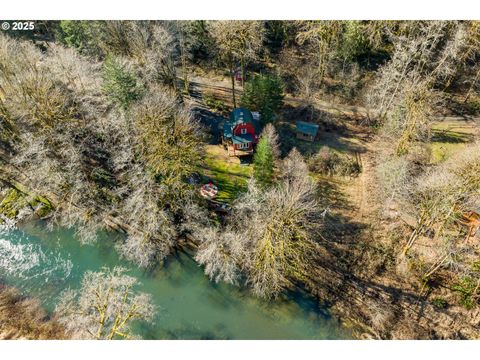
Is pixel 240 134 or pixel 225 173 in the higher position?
pixel 240 134

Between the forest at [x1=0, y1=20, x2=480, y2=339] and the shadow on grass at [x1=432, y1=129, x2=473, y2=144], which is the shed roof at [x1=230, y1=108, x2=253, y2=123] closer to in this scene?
the forest at [x1=0, y1=20, x2=480, y2=339]

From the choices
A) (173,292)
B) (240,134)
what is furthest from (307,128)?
(173,292)

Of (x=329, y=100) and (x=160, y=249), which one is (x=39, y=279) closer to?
(x=160, y=249)

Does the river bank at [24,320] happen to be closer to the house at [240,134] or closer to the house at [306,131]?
the house at [240,134]

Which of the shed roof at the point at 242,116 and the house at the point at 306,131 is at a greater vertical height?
the shed roof at the point at 242,116

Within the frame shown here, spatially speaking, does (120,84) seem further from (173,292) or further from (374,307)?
(374,307)

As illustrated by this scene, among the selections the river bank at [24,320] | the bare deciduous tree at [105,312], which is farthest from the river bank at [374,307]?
the river bank at [24,320]
